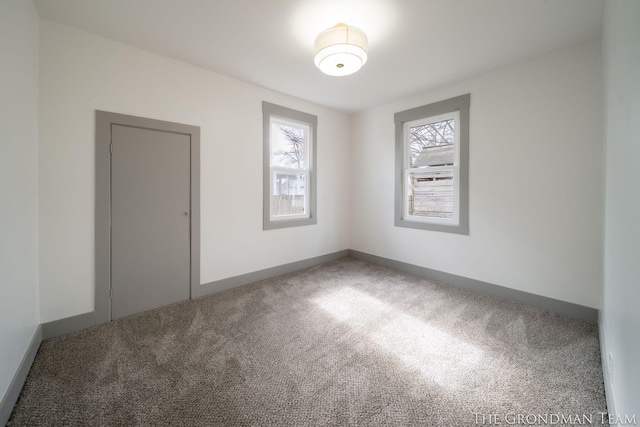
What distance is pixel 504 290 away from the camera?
3.04 meters

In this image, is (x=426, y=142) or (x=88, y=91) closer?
(x=88, y=91)

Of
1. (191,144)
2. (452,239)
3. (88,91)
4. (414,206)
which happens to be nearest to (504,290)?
(452,239)

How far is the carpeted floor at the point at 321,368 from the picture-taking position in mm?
1477

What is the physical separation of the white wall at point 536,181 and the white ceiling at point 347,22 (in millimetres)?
284

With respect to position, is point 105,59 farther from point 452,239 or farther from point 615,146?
point 452,239

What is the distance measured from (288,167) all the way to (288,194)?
413mm

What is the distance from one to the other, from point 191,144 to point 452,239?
11.4 feet

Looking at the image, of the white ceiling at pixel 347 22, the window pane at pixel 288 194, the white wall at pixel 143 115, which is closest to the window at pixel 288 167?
the window pane at pixel 288 194

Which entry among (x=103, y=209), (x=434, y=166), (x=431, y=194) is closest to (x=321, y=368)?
(x=103, y=209)

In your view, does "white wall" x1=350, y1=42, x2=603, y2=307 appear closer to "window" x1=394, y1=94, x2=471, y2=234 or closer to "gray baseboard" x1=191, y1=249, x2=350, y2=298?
"window" x1=394, y1=94, x2=471, y2=234

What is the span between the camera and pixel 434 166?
3701mm

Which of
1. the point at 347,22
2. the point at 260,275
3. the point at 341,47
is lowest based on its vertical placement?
the point at 260,275

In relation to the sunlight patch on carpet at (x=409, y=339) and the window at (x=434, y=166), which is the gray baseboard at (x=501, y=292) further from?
the sunlight patch on carpet at (x=409, y=339)

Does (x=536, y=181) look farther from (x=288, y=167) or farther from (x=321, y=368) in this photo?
(x=288, y=167)
